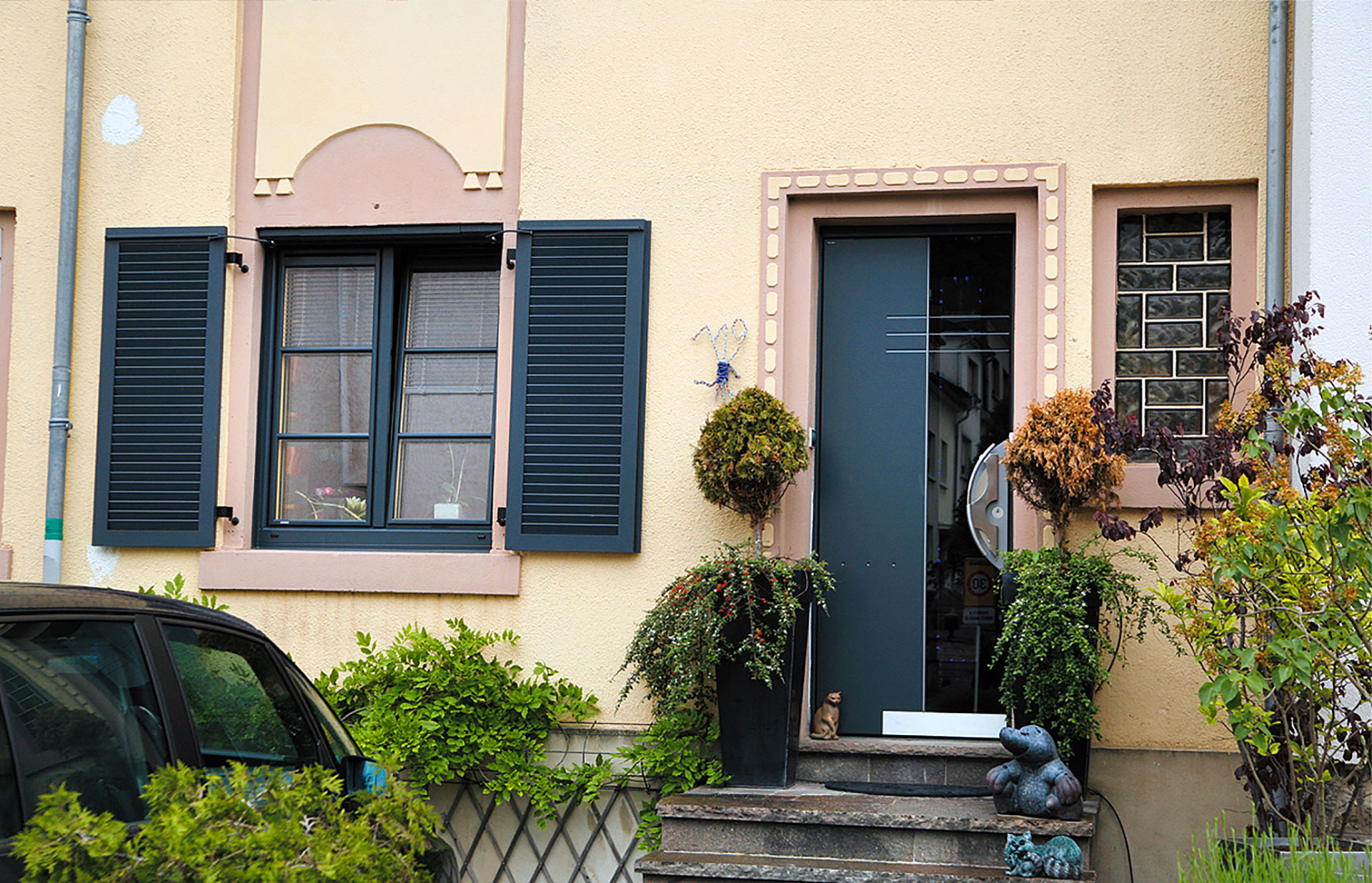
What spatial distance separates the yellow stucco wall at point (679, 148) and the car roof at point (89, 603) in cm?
316

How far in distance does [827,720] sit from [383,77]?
13.2 feet

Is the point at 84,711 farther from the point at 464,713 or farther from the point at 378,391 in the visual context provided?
the point at 378,391

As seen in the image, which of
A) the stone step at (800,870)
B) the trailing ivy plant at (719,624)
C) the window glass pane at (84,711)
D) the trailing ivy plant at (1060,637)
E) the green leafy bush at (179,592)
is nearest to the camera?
the window glass pane at (84,711)

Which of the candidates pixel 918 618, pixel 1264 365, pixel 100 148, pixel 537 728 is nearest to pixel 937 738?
pixel 918 618

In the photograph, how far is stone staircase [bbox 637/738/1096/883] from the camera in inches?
208

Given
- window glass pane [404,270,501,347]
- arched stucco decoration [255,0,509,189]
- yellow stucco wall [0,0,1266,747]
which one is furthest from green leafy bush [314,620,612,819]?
arched stucco decoration [255,0,509,189]

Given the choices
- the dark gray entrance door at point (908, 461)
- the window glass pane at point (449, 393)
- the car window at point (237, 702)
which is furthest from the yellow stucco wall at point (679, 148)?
the car window at point (237, 702)

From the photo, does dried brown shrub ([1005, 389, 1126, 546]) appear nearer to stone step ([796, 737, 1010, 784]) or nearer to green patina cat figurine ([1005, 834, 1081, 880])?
stone step ([796, 737, 1010, 784])

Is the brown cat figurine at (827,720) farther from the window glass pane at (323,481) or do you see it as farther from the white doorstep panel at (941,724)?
the window glass pane at (323,481)

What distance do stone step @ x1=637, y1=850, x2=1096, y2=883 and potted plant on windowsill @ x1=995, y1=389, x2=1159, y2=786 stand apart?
2.38 feet

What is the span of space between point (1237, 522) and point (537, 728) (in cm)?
334

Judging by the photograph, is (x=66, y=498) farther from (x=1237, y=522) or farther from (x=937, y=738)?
(x=1237, y=522)

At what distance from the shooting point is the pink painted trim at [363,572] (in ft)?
22.0

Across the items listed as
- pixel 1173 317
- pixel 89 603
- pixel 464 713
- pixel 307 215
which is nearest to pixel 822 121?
pixel 1173 317
